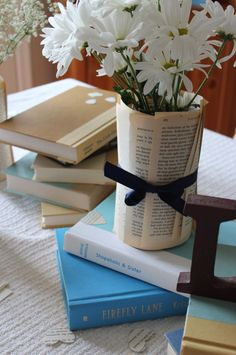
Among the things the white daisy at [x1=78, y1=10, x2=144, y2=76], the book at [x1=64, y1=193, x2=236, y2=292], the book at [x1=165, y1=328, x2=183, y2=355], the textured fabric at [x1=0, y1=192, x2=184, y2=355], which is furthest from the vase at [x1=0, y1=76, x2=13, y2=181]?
the book at [x1=165, y1=328, x2=183, y2=355]

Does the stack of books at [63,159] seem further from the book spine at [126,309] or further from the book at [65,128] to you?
the book spine at [126,309]

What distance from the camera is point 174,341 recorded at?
22.5 inches

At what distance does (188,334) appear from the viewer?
19.9 inches

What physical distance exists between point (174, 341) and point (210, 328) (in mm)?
74

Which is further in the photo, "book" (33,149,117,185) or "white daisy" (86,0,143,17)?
"book" (33,149,117,185)

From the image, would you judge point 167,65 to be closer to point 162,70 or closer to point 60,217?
point 162,70

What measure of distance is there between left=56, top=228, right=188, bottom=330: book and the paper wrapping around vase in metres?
0.06

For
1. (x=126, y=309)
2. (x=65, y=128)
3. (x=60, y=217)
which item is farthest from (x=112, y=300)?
(x=65, y=128)

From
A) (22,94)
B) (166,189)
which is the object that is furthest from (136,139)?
(22,94)

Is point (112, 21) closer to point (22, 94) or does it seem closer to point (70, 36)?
point (70, 36)

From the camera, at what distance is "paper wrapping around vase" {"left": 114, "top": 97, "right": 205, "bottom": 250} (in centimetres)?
60

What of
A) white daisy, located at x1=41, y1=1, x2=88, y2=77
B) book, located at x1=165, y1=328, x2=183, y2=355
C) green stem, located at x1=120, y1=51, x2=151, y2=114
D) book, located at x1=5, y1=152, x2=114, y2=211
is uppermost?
white daisy, located at x1=41, y1=1, x2=88, y2=77

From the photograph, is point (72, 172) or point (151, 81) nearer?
Answer: point (151, 81)

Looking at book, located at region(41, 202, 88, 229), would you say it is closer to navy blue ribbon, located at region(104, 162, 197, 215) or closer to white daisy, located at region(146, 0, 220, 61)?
navy blue ribbon, located at region(104, 162, 197, 215)
